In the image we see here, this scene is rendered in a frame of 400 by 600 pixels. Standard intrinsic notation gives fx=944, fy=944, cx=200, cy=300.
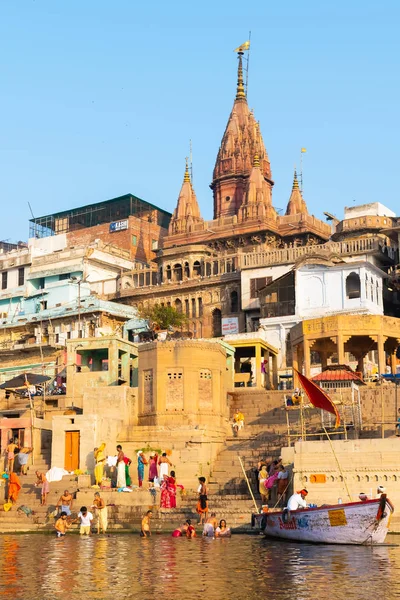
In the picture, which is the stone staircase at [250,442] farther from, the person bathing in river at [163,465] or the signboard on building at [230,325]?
the signboard on building at [230,325]

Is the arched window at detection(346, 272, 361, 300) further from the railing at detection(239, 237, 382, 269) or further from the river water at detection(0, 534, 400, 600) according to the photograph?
the river water at detection(0, 534, 400, 600)

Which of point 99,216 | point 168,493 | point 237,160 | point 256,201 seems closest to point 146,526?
point 168,493

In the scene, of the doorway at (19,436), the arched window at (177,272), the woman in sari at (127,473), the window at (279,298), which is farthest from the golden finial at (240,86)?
the woman in sari at (127,473)

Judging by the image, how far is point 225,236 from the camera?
179 feet

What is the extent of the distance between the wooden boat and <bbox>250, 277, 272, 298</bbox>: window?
2712cm

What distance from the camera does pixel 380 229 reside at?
1874 inches

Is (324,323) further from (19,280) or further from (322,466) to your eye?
(19,280)

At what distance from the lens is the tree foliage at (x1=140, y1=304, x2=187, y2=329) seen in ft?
152

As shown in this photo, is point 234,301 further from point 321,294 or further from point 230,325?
point 321,294

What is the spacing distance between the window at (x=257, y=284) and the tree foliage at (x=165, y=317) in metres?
4.11

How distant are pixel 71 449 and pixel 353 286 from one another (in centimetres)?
1907

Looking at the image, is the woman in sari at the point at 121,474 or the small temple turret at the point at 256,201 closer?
the woman in sari at the point at 121,474

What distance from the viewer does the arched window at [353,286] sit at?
134ft

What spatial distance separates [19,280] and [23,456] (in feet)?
104
